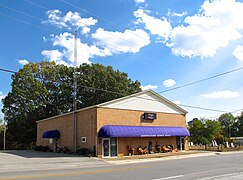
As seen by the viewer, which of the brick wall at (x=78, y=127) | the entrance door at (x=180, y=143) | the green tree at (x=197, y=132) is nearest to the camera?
the brick wall at (x=78, y=127)

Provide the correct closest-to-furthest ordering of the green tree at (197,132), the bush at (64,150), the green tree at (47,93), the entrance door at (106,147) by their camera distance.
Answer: the entrance door at (106,147), the bush at (64,150), the green tree at (197,132), the green tree at (47,93)

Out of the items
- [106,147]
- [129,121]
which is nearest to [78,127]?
[106,147]

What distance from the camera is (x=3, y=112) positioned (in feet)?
182

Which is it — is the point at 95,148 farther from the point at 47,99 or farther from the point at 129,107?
the point at 47,99

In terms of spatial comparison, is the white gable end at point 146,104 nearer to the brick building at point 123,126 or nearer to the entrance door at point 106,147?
the brick building at point 123,126

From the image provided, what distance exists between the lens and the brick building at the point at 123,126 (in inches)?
1212

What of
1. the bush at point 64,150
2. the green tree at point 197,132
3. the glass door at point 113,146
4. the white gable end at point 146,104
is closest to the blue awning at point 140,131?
the glass door at point 113,146

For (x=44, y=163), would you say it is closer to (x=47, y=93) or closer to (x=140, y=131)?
(x=140, y=131)

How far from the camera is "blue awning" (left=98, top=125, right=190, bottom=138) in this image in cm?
2991

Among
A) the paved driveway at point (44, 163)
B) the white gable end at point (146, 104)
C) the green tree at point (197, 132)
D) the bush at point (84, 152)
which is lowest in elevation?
the paved driveway at point (44, 163)

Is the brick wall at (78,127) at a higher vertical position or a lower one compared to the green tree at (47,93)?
lower

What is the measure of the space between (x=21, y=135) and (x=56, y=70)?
14613 mm

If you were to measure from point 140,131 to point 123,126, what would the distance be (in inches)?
88.2

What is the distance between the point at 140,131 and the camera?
32.8m
